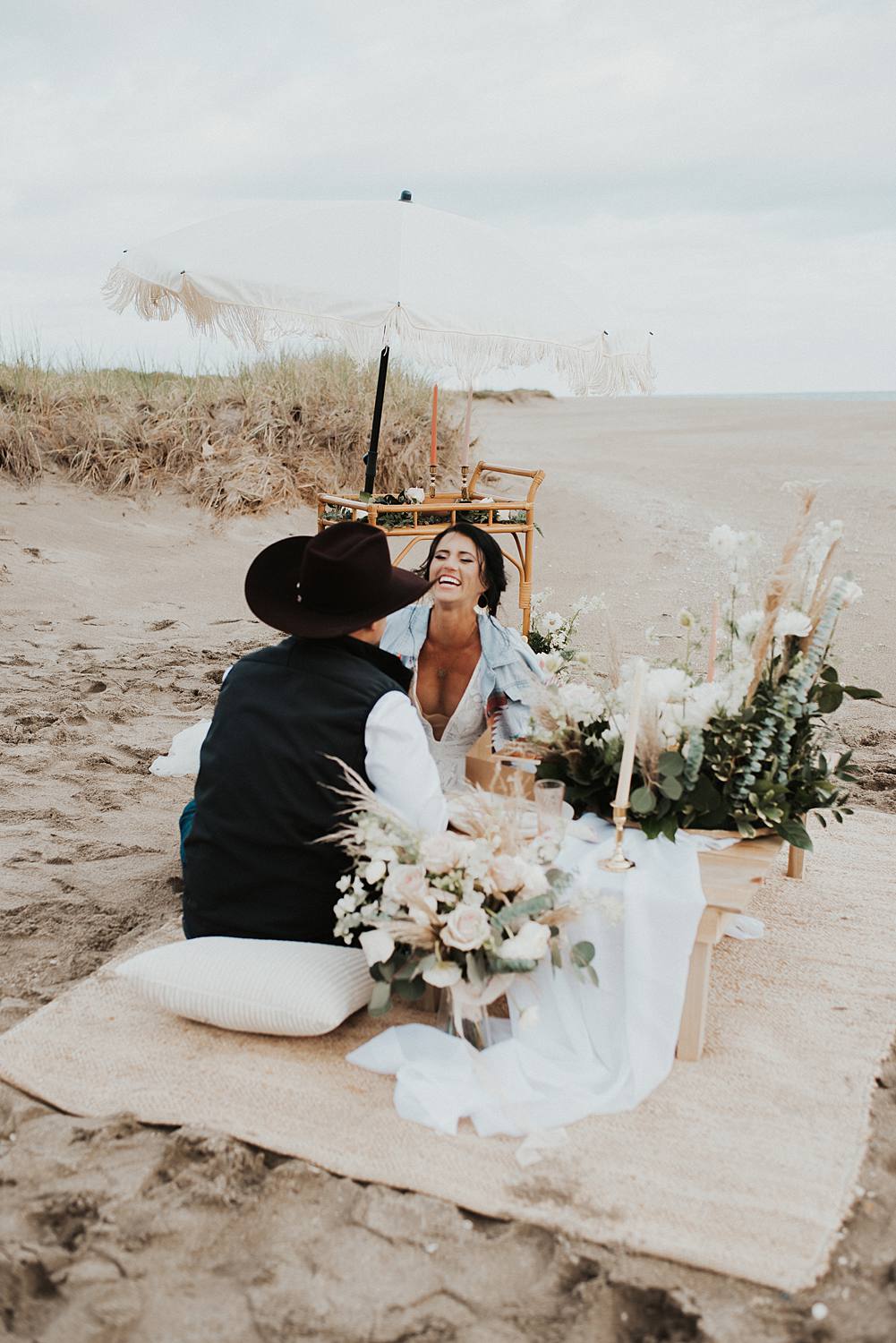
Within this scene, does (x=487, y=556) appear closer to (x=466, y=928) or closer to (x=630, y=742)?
(x=630, y=742)

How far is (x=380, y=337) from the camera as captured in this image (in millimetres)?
5266

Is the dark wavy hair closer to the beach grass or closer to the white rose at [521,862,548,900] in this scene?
the white rose at [521,862,548,900]

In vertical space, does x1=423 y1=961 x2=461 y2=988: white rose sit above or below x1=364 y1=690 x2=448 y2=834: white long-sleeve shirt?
below

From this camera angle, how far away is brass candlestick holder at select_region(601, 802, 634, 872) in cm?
319

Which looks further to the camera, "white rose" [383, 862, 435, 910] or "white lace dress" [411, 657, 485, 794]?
"white lace dress" [411, 657, 485, 794]

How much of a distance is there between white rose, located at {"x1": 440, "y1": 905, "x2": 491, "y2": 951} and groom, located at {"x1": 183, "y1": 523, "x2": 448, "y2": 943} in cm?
37

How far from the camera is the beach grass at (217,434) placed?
39.9ft

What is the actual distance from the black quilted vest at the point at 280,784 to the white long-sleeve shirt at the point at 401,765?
4 cm

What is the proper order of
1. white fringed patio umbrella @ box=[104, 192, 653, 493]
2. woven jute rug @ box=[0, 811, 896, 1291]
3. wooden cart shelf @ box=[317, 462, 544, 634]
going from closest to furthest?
woven jute rug @ box=[0, 811, 896, 1291] → white fringed patio umbrella @ box=[104, 192, 653, 493] → wooden cart shelf @ box=[317, 462, 544, 634]

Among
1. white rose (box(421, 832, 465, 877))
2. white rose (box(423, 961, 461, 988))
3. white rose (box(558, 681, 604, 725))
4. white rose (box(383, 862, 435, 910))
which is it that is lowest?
white rose (box(423, 961, 461, 988))

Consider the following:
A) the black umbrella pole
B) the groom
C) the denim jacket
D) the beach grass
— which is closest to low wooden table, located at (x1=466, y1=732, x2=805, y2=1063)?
the groom

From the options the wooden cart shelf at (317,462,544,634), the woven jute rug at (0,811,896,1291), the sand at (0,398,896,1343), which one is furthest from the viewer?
the wooden cart shelf at (317,462,544,634)

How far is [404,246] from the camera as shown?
543 cm

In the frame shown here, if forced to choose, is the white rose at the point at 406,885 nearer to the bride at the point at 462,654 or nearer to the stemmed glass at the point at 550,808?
the stemmed glass at the point at 550,808
